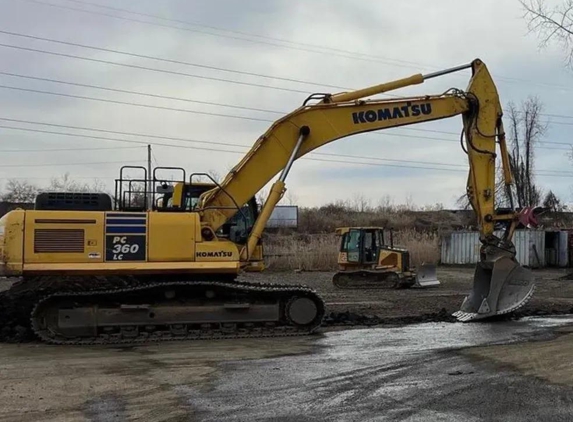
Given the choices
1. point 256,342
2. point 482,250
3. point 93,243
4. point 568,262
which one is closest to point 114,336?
point 93,243

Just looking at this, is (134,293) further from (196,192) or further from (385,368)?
(385,368)

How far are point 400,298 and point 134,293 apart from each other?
10.1 metres

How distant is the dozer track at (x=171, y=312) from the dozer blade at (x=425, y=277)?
13.2m

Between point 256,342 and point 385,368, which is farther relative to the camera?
point 256,342

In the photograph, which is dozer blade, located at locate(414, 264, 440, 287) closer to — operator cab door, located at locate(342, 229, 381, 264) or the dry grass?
operator cab door, located at locate(342, 229, 381, 264)

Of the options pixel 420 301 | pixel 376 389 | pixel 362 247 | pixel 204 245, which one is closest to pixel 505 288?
pixel 420 301

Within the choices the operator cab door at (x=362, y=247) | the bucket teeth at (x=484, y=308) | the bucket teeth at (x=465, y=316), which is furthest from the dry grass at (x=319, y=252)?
the bucket teeth at (x=484, y=308)

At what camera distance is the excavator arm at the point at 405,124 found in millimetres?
11727

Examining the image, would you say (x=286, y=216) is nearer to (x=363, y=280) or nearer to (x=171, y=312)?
(x=363, y=280)

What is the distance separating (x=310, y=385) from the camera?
7.50 metres

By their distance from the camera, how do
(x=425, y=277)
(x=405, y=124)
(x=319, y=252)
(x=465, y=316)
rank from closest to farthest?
(x=405, y=124)
(x=465, y=316)
(x=425, y=277)
(x=319, y=252)

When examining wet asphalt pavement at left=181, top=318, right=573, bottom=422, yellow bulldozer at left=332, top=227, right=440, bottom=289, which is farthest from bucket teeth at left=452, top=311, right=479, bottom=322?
yellow bulldozer at left=332, top=227, right=440, bottom=289

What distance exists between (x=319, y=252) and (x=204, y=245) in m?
24.8

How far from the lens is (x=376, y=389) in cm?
729
